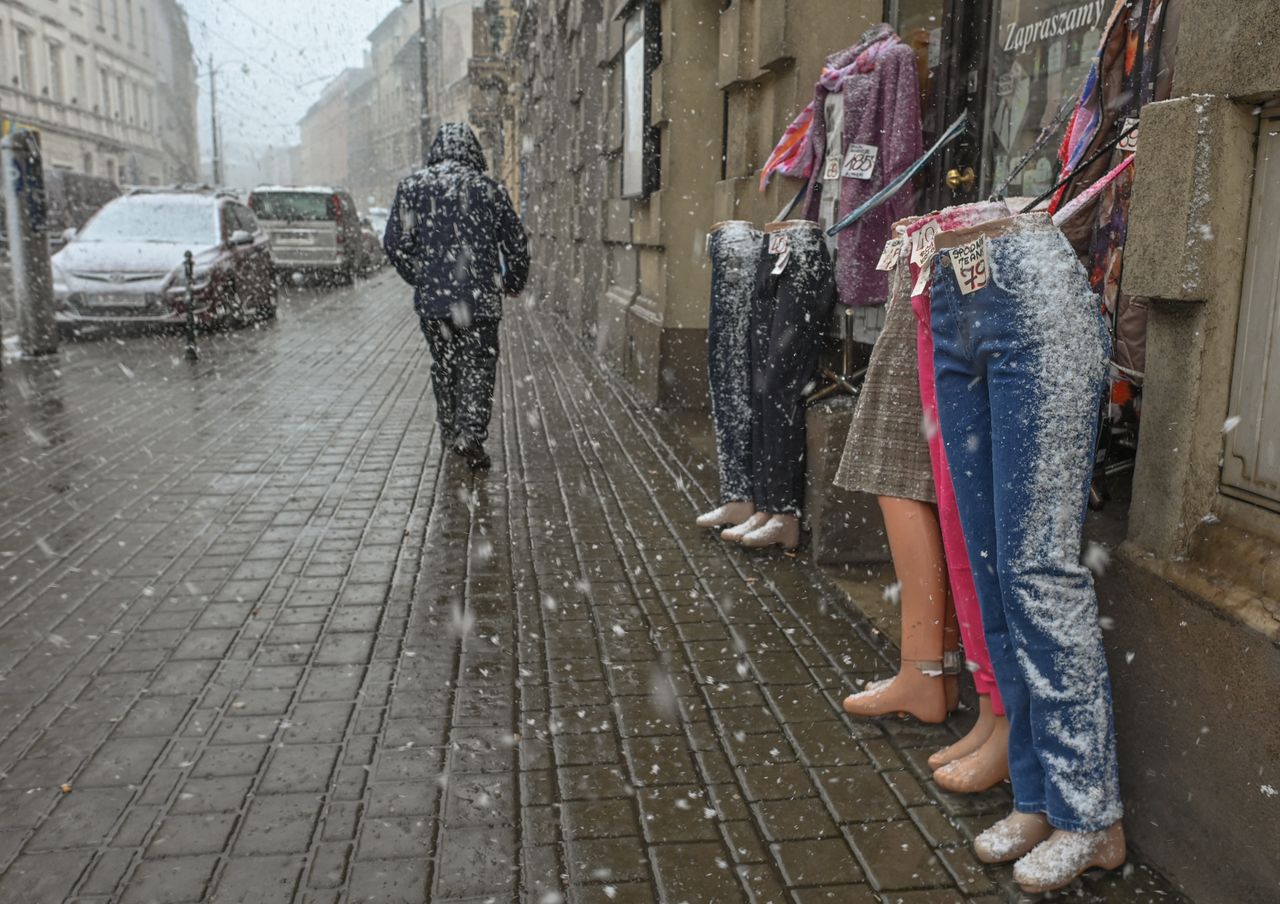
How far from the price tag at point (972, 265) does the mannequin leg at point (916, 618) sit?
2.78 ft

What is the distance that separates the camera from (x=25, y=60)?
144 feet

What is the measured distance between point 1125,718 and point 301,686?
8.37ft

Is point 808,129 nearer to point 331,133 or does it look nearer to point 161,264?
point 161,264

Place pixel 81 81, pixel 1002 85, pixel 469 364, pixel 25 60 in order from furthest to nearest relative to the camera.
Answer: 1. pixel 81 81
2. pixel 25 60
3. pixel 469 364
4. pixel 1002 85

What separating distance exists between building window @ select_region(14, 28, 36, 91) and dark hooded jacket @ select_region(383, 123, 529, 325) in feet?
142

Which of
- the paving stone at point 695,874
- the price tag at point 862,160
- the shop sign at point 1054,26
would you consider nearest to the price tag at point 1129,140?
the shop sign at point 1054,26

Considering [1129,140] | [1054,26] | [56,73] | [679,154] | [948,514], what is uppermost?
[56,73]

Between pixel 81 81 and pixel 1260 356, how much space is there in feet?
183

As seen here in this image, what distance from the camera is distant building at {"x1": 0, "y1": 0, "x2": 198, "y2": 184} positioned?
4366cm

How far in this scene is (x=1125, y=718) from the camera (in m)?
2.94

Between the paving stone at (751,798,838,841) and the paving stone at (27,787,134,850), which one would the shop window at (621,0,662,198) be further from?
the paving stone at (27,787,134,850)

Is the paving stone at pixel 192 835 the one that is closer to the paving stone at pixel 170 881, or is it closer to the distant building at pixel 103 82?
the paving stone at pixel 170 881

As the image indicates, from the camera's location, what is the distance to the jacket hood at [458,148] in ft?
24.4

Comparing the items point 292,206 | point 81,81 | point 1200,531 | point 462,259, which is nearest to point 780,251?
point 1200,531
